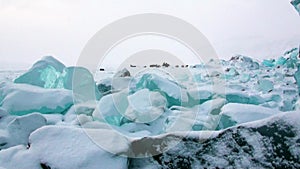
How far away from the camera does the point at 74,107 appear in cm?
563

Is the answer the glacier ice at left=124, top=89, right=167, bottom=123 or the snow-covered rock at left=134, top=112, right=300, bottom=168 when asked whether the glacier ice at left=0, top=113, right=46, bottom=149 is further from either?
the snow-covered rock at left=134, top=112, right=300, bottom=168

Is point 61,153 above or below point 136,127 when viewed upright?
above

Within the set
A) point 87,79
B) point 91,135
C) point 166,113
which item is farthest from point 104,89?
point 91,135

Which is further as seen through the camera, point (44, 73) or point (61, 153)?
point (44, 73)

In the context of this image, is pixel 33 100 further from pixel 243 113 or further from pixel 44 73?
pixel 243 113

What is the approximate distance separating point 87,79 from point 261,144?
5.70 metres

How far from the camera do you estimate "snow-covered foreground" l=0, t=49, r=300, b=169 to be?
1920 millimetres

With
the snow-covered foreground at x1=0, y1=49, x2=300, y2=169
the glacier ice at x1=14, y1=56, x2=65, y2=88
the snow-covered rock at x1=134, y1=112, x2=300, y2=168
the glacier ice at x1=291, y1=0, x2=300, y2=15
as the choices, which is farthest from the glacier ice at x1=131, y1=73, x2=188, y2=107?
the snow-covered rock at x1=134, y1=112, x2=300, y2=168

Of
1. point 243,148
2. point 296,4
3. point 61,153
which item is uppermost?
point 296,4

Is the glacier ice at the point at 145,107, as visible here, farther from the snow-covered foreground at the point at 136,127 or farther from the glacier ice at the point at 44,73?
the glacier ice at the point at 44,73

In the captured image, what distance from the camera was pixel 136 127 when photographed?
498cm

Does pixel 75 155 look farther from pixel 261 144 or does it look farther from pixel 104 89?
pixel 104 89

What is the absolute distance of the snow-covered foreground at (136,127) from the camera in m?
1.92

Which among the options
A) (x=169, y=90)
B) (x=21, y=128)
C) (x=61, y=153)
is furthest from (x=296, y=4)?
(x=21, y=128)
